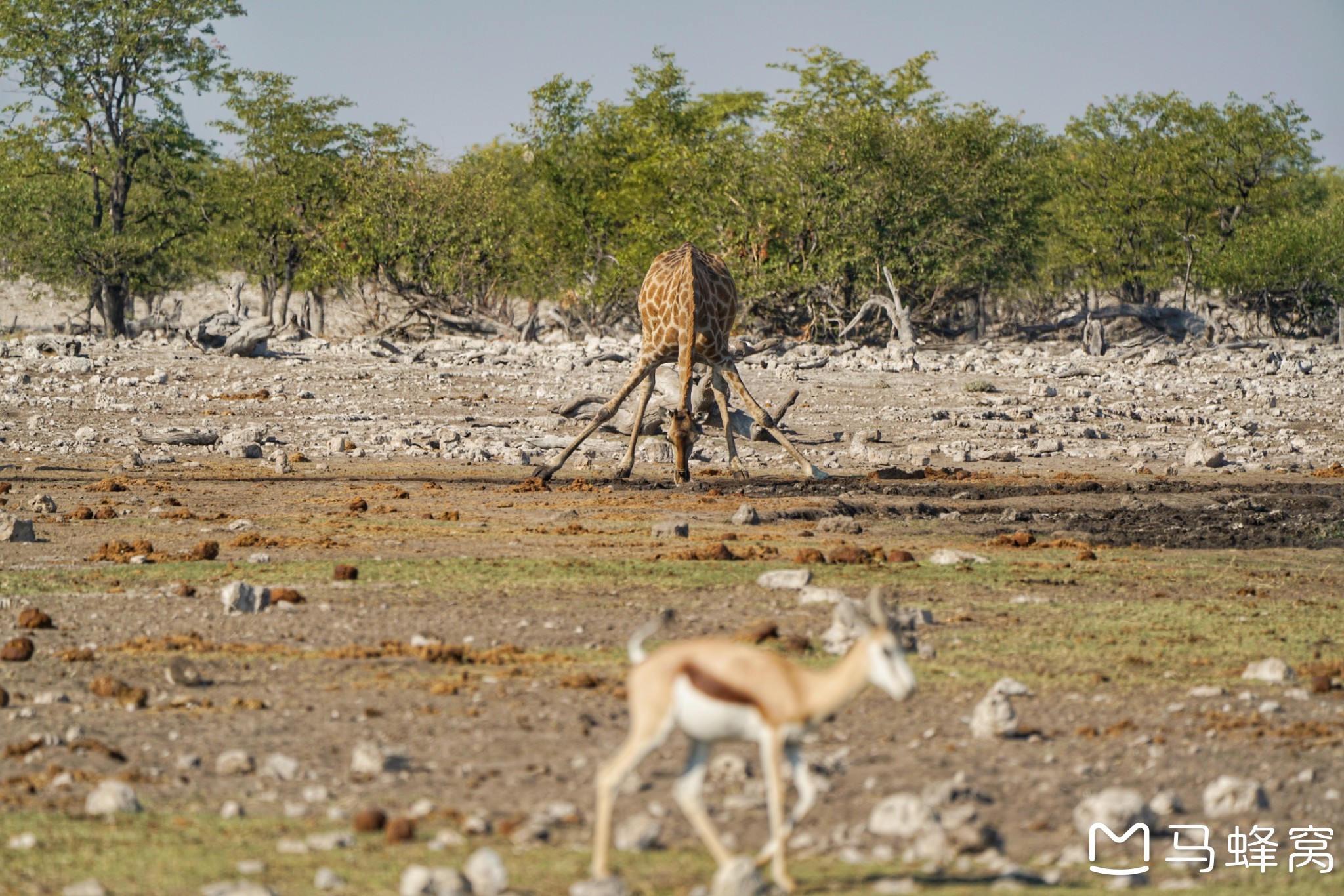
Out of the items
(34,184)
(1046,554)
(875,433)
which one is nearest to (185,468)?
(875,433)

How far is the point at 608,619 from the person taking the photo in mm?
8242

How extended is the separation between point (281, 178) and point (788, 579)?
127ft

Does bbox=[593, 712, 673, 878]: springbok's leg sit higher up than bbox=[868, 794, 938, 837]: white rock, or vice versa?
bbox=[593, 712, 673, 878]: springbok's leg

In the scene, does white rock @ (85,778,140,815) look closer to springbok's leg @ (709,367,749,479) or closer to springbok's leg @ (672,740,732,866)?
springbok's leg @ (672,740,732,866)

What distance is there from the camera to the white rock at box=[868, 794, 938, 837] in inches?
184

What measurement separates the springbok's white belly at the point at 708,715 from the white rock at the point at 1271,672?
4151 millimetres

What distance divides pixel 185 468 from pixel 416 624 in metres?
9.47

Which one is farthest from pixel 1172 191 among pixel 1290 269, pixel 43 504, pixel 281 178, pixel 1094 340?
pixel 43 504

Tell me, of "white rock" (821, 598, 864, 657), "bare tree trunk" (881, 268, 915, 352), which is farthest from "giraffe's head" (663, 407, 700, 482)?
"bare tree trunk" (881, 268, 915, 352)

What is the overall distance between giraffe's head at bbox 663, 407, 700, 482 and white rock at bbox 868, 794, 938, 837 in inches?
406

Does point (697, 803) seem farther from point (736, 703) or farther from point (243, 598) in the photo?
point (243, 598)

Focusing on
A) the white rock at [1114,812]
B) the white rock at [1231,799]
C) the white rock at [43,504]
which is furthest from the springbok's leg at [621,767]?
the white rock at [43,504]

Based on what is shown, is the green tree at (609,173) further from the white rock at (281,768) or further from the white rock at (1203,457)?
the white rock at (281,768)

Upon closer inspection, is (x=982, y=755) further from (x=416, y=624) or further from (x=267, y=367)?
(x=267, y=367)
